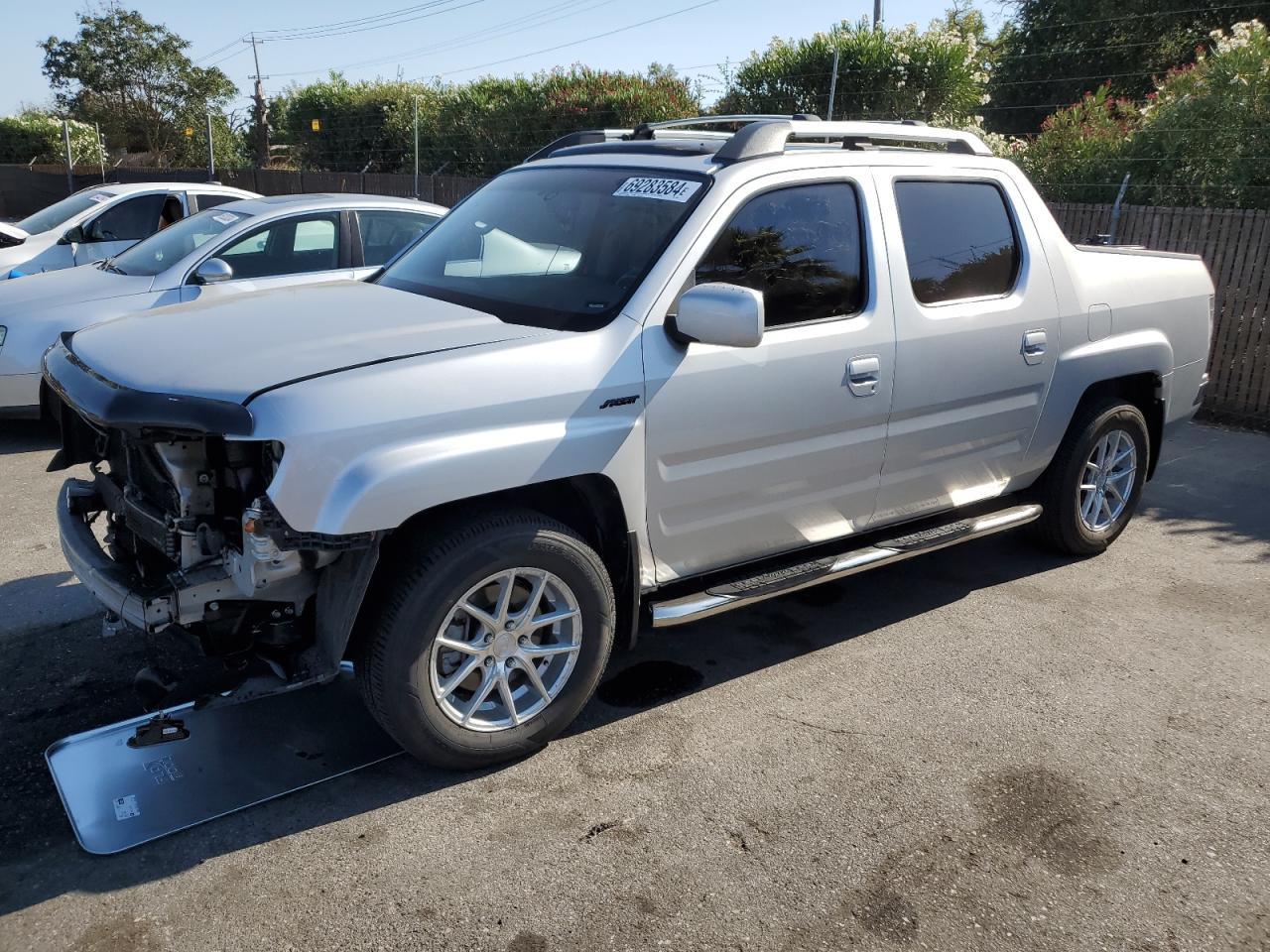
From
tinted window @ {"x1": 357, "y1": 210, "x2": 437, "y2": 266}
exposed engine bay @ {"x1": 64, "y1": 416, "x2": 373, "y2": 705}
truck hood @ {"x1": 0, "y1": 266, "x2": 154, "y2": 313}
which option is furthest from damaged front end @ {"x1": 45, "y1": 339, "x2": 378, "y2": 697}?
tinted window @ {"x1": 357, "y1": 210, "x2": 437, "y2": 266}

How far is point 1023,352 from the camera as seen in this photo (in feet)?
15.7

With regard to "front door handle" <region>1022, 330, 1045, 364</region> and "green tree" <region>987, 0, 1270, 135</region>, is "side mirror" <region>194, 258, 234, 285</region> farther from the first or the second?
"green tree" <region>987, 0, 1270, 135</region>

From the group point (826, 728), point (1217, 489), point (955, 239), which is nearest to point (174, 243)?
point (955, 239)

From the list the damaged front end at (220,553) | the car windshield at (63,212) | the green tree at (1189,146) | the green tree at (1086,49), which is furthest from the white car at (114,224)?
the green tree at (1086,49)

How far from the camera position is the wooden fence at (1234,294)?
873 cm

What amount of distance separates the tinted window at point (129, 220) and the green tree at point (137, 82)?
32.0 meters

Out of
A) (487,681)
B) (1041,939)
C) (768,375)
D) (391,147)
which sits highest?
(391,147)

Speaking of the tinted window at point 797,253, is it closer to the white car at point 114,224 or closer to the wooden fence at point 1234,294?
the wooden fence at point 1234,294

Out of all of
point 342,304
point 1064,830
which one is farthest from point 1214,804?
point 342,304

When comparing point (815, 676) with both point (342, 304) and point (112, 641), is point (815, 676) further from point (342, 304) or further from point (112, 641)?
point (112, 641)

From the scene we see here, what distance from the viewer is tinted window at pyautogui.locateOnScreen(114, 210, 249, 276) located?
8.01 m

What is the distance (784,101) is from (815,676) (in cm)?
1213

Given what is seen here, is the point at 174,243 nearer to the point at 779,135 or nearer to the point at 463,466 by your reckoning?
the point at 779,135

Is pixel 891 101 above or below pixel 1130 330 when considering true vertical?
above
